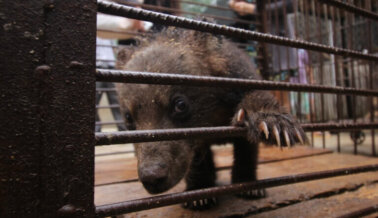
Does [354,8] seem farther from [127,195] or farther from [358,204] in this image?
[127,195]

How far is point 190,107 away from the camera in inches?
74.9

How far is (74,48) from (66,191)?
40 cm

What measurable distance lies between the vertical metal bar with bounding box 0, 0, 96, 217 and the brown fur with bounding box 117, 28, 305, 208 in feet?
1.97

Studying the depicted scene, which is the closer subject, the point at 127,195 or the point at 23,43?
the point at 23,43

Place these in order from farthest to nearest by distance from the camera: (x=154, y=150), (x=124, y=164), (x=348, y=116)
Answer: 1. (x=348, y=116)
2. (x=124, y=164)
3. (x=154, y=150)

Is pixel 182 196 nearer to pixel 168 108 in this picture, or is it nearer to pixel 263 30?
pixel 168 108

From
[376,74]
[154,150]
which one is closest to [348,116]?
[376,74]

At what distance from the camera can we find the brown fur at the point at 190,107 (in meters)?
1.50

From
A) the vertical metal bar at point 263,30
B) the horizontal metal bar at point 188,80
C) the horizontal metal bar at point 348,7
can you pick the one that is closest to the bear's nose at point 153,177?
the horizontal metal bar at point 188,80

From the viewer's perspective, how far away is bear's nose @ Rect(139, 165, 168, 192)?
1.35m

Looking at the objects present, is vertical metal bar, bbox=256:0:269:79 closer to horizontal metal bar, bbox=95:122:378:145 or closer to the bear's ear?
the bear's ear

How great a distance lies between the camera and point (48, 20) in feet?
2.48

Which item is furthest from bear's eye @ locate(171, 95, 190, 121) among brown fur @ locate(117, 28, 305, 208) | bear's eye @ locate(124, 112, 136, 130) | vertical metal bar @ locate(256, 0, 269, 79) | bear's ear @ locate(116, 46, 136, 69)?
vertical metal bar @ locate(256, 0, 269, 79)

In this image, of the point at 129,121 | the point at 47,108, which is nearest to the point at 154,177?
the point at 47,108
